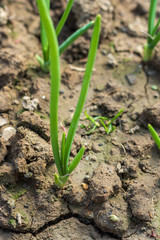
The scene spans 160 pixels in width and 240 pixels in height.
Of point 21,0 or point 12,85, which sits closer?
point 12,85

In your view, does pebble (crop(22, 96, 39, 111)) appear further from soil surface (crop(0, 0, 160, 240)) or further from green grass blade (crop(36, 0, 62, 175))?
green grass blade (crop(36, 0, 62, 175))

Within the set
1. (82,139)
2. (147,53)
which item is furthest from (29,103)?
(147,53)

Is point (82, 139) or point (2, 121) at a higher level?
point (2, 121)

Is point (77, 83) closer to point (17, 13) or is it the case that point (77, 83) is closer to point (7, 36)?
A: point (7, 36)

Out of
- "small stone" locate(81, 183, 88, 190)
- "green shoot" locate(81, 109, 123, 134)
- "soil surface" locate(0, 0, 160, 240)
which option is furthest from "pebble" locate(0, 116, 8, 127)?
"small stone" locate(81, 183, 88, 190)

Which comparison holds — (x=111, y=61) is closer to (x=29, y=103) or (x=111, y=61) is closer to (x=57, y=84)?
(x=29, y=103)

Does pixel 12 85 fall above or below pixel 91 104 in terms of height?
above

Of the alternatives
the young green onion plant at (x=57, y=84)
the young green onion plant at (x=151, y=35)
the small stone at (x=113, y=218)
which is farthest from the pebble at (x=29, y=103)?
the young green onion plant at (x=151, y=35)

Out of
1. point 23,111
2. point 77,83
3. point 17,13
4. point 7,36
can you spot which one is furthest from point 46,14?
point 17,13
